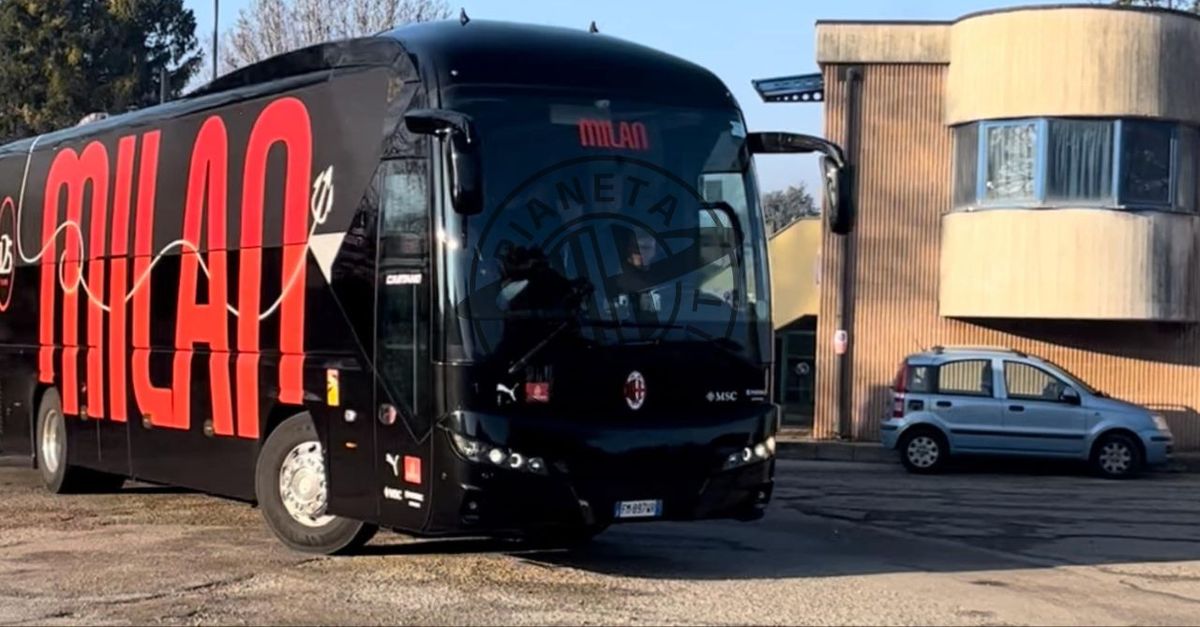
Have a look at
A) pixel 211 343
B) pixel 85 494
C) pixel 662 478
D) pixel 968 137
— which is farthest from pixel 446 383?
pixel 968 137

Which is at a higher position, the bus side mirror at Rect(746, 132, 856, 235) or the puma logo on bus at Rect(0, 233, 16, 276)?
the bus side mirror at Rect(746, 132, 856, 235)

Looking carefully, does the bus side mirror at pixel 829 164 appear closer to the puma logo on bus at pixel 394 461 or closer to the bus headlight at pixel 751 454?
the bus headlight at pixel 751 454

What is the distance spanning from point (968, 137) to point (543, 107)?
16637 millimetres

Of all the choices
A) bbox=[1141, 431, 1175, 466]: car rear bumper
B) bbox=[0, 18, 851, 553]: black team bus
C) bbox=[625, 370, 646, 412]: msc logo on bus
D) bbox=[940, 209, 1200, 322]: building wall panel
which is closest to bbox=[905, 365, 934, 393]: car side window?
bbox=[1141, 431, 1175, 466]: car rear bumper

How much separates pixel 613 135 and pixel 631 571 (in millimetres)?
3055

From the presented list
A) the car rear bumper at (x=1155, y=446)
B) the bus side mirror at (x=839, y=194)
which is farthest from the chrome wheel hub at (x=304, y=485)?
the car rear bumper at (x=1155, y=446)

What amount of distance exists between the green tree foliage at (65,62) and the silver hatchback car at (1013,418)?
3554 centimetres

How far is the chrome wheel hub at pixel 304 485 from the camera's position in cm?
1070

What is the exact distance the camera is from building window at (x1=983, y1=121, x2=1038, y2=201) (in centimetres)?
2408

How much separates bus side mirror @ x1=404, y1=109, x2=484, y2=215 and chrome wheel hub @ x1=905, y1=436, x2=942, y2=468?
1320 cm

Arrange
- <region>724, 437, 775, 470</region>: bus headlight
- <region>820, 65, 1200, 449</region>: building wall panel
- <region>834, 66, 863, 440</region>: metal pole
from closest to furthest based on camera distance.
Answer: <region>724, 437, 775, 470</region>: bus headlight → <region>820, 65, 1200, 449</region>: building wall panel → <region>834, 66, 863, 440</region>: metal pole

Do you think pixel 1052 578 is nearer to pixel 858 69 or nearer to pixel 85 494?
pixel 85 494

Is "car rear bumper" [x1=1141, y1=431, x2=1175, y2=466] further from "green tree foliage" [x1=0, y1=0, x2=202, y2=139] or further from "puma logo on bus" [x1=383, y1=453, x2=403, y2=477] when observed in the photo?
"green tree foliage" [x1=0, y1=0, x2=202, y2=139]

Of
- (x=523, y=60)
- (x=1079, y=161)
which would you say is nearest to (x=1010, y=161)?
(x=1079, y=161)
